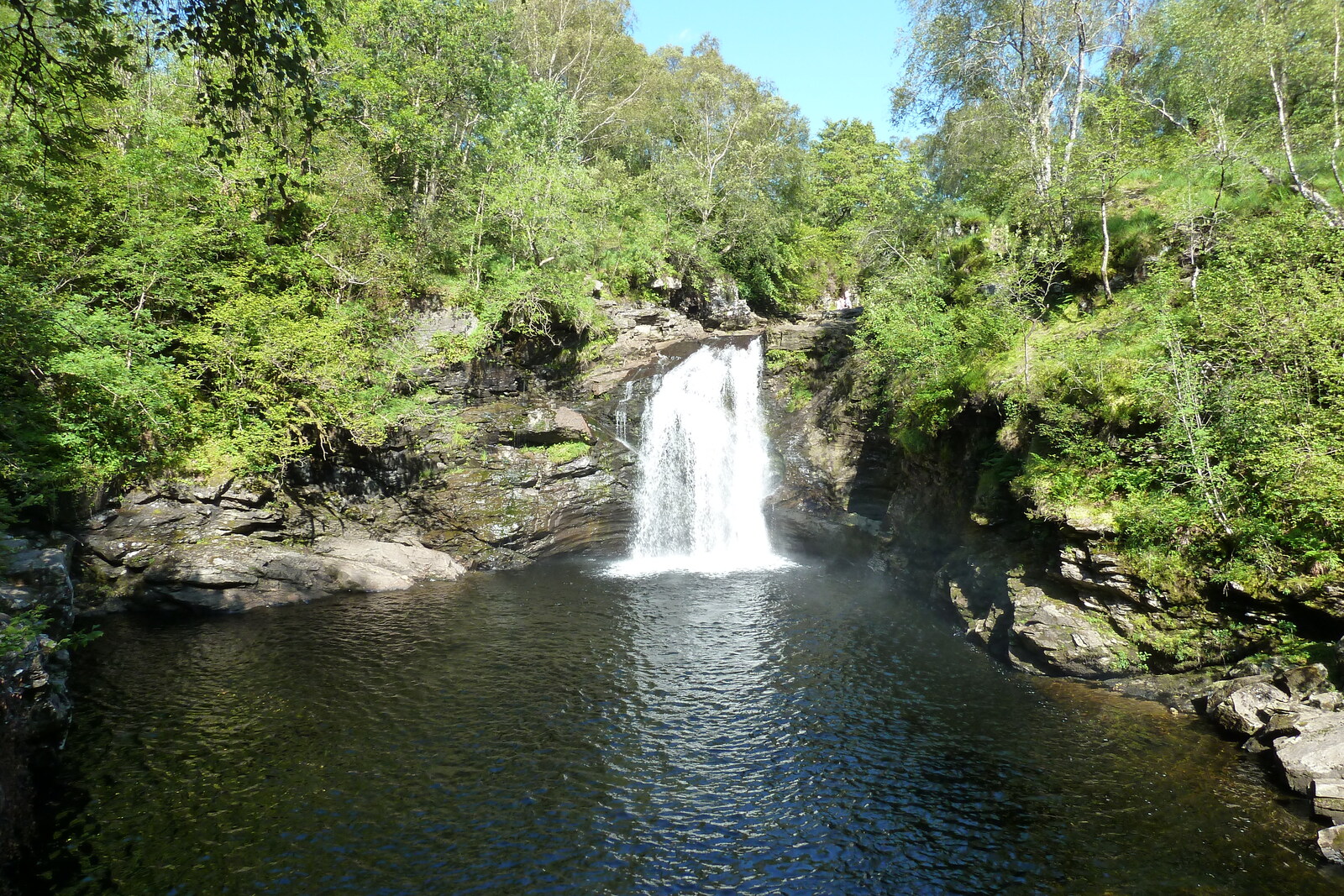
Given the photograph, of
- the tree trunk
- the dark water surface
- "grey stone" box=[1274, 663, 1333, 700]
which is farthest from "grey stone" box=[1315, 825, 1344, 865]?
the tree trunk

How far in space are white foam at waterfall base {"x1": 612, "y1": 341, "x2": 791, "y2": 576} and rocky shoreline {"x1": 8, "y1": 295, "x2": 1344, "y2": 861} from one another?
0.88 meters

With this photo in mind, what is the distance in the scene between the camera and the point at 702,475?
1029 inches

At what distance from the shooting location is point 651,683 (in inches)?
529

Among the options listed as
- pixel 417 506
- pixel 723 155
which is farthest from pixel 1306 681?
pixel 723 155

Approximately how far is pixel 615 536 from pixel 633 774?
15.2m

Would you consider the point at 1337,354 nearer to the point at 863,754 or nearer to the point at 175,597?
the point at 863,754

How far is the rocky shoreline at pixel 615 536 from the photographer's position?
10.3m

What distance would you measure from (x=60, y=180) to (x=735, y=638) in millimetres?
20690

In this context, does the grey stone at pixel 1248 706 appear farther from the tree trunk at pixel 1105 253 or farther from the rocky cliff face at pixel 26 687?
the rocky cliff face at pixel 26 687

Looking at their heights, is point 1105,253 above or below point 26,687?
above

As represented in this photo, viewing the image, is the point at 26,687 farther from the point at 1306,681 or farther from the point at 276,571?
the point at 1306,681

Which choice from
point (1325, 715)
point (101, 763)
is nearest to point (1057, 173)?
point (1325, 715)

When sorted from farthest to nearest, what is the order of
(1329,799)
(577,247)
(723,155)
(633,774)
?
→ (723,155)
(577,247)
(633,774)
(1329,799)

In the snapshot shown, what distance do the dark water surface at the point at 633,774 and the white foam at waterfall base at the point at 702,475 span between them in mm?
9281
